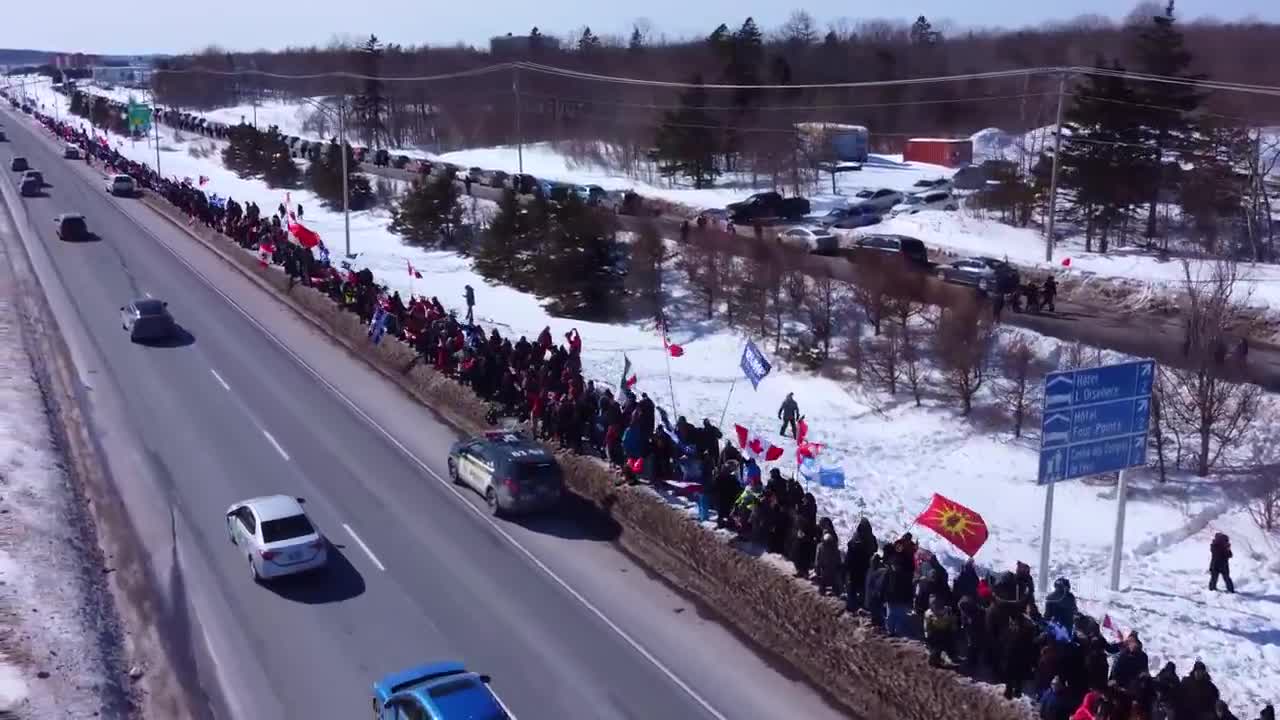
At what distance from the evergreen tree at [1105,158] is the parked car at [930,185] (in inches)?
450

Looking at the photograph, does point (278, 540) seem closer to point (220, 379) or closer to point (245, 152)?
point (220, 379)

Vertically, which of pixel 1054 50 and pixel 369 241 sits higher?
pixel 1054 50

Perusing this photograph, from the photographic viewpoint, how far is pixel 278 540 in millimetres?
17156

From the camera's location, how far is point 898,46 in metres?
133

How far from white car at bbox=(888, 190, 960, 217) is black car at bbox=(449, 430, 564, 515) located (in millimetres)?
35169

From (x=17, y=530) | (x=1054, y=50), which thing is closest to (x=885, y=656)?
(x=17, y=530)

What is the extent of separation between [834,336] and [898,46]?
108914mm

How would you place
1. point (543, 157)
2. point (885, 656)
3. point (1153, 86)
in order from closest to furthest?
1. point (885, 656)
2. point (1153, 86)
3. point (543, 157)

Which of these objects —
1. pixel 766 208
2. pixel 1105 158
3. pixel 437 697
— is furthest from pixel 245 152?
pixel 437 697

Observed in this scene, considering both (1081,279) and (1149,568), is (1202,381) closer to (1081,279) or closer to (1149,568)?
(1149,568)

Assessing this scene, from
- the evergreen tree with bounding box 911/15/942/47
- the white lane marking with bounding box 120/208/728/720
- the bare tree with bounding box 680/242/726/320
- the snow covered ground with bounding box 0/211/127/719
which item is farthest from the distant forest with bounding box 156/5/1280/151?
the snow covered ground with bounding box 0/211/127/719

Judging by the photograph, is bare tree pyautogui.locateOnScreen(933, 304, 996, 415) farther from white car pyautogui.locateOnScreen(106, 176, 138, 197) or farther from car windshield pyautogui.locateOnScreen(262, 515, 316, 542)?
white car pyautogui.locateOnScreen(106, 176, 138, 197)

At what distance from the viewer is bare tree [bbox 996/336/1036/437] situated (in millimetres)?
25953

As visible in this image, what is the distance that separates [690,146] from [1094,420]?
4929 cm
